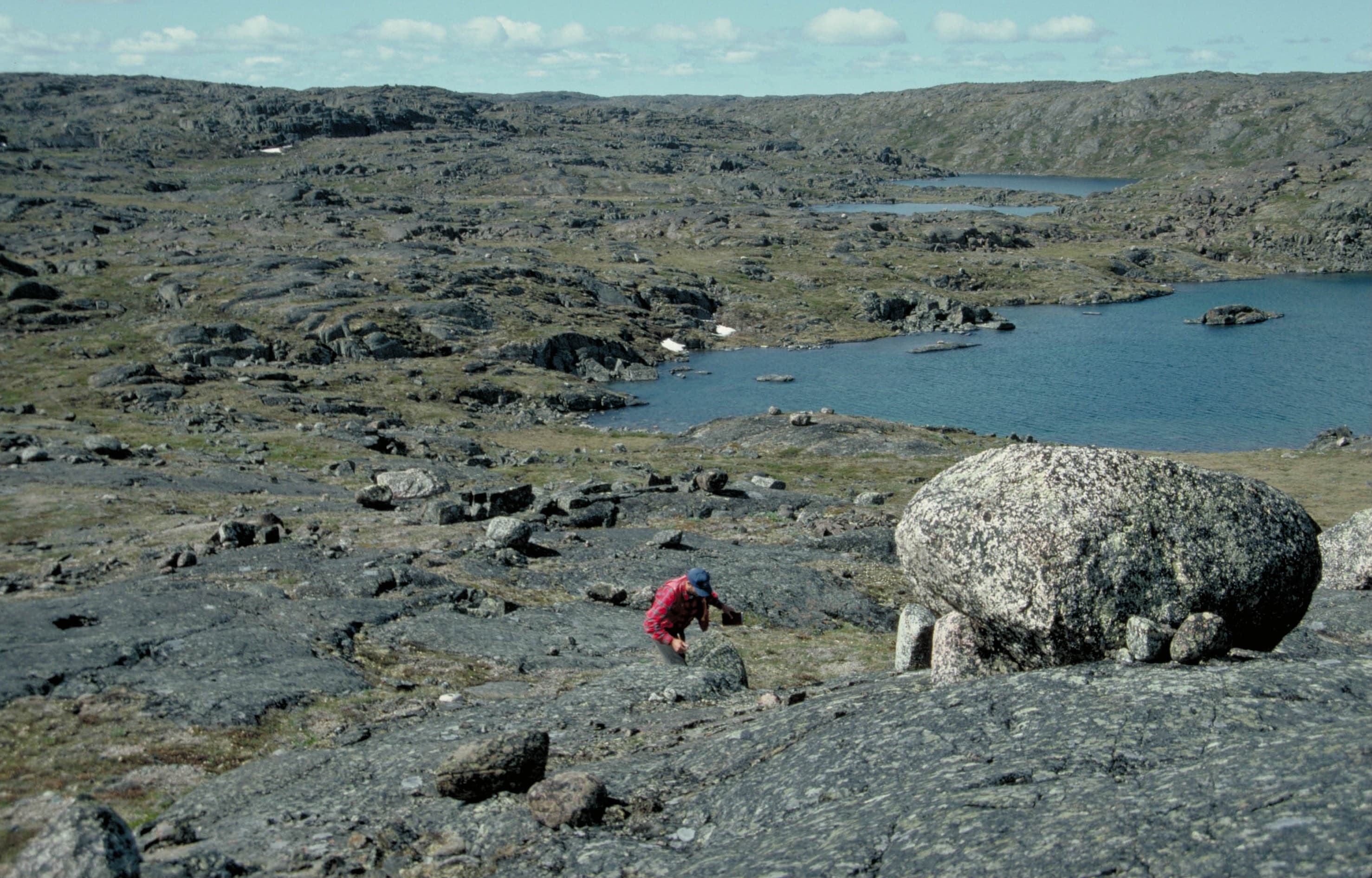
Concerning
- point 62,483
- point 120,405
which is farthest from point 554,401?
point 62,483

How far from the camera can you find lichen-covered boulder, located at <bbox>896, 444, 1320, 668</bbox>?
15812mm

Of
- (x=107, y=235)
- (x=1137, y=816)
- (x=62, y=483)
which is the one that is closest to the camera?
(x=1137, y=816)

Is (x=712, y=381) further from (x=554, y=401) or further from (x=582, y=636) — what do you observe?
(x=582, y=636)

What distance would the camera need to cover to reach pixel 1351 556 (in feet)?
120

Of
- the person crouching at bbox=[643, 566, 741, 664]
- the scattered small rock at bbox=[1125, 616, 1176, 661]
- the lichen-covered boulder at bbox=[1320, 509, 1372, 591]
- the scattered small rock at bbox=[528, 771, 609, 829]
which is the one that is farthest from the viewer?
the lichen-covered boulder at bbox=[1320, 509, 1372, 591]

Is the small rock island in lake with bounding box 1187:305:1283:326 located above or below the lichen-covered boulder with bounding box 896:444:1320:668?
below

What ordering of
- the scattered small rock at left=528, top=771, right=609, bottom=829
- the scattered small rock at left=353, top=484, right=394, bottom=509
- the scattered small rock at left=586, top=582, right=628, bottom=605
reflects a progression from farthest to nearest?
the scattered small rock at left=353, top=484, right=394, bottom=509, the scattered small rock at left=586, top=582, right=628, bottom=605, the scattered small rock at left=528, top=771, right=609, bottom=829

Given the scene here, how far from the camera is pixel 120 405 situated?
80.9m

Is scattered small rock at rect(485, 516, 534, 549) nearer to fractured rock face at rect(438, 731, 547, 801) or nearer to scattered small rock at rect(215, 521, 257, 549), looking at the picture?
scattered small rock at rect(215, 521, 257, 549)

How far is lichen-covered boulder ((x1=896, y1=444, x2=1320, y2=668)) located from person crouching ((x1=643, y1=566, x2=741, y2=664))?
238 inches

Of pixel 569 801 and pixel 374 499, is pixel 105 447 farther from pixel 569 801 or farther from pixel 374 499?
pixel 569 801

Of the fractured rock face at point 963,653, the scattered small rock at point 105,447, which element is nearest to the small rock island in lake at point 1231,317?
the scattered small rock at point 105,447

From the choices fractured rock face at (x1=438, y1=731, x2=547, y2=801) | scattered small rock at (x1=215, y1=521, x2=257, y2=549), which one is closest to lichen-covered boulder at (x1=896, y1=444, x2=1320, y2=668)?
fractured rock face at (x1=438, y1=731, x2=547, y2=801)

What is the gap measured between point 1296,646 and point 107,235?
192926 millimetres
